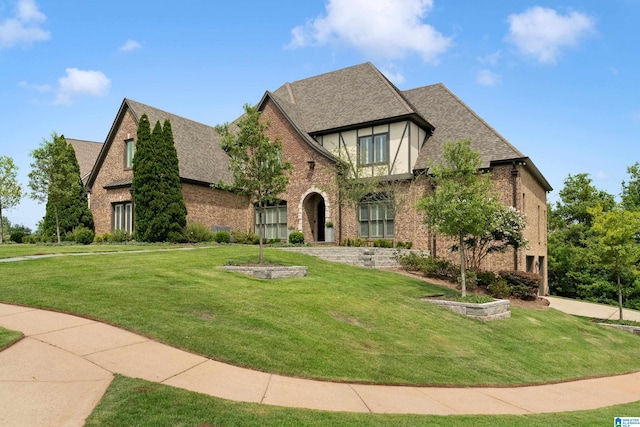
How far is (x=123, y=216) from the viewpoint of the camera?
28.8 m

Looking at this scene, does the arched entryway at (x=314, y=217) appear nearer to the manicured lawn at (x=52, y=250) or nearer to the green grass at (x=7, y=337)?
the manicured lawn at (x=52, y=250)

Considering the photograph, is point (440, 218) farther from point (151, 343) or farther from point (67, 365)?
point (67, 365)

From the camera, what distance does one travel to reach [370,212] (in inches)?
1021

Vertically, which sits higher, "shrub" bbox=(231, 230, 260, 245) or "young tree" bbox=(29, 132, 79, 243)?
"young tree" bbox=(29, 132, 79, 243)

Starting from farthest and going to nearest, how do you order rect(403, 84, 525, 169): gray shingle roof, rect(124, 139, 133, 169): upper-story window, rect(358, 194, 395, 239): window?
1. rect(124, 139, 133, 169): upper-story window
2. rect(358, 194, 395, 239): window
3. rect(403, 84, 525, 169): gray shingle roof

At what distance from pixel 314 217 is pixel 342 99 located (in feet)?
27.4

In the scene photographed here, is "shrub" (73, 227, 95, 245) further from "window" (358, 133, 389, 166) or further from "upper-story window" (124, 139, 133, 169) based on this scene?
"window" (358, 133, 389, 166)

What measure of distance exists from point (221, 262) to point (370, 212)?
12478mm

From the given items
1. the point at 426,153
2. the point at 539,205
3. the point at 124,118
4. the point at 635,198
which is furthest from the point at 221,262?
the point at 635,198

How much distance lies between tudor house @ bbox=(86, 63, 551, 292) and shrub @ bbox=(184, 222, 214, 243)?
135cm

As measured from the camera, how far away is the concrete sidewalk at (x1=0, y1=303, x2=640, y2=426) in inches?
192

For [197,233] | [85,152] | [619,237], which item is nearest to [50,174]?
[197,233]

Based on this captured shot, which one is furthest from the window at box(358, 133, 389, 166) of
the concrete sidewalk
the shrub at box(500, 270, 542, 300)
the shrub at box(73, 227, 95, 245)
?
the concrete sidewalk

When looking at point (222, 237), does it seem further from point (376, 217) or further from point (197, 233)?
point (376, 217)
